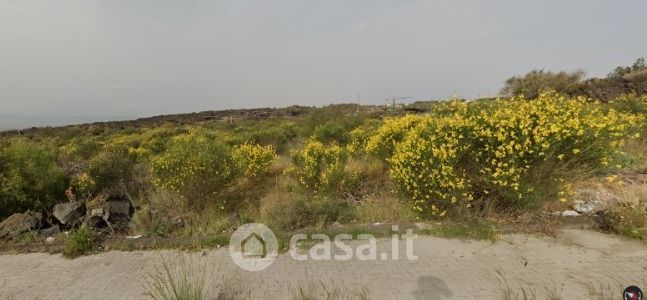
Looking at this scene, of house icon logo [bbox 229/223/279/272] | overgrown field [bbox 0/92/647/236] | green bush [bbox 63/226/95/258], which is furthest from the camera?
overgrown field [bbox 0/92/647/236]

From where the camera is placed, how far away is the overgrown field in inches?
170

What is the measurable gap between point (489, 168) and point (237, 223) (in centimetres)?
388

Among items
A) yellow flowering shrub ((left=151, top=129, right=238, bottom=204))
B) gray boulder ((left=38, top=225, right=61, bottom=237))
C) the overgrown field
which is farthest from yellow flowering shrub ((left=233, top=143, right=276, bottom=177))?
gray boulder ((left=38, top=225, right=61, bottom=237))

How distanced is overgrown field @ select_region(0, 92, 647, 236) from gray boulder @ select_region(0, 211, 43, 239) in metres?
0.88

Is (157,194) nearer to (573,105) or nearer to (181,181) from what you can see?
(181,181)

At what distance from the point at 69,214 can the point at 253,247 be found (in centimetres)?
380

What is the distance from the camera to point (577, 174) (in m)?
4.42

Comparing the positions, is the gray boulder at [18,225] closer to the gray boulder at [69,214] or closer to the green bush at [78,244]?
the gray boulder at [69,214]

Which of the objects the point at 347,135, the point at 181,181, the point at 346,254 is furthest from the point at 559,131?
the point at 347,135

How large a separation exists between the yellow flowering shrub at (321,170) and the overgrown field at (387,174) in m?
0.02

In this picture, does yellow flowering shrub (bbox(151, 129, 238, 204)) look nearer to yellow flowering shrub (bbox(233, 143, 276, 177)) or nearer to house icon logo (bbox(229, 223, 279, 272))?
yellow flowering shrub (bbox(233, 143, 276, 177))

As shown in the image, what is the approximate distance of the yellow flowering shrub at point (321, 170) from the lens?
20.4 feet

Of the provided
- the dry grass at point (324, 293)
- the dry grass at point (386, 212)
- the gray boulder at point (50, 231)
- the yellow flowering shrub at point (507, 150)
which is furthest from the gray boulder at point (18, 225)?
the yellow flowering shrub at point (507, 150)

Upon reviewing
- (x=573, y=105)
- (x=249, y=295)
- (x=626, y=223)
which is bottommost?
(x=249, y=295)
